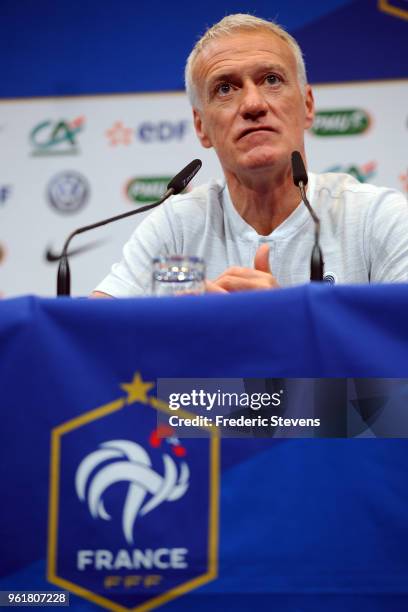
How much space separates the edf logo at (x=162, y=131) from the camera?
347 cm

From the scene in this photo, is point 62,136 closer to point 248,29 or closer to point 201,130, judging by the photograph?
point 201,130

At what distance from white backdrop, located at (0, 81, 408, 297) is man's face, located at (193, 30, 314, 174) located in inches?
44.8

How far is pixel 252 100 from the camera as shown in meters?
2.15

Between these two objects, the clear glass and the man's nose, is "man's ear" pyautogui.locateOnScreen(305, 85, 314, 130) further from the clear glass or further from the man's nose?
the clear glass

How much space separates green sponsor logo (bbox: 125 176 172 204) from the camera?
348cm

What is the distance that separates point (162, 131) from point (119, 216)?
6.39ft

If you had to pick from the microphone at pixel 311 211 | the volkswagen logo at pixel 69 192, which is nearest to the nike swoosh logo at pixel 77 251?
the volkswagen logo at pixel 69 192

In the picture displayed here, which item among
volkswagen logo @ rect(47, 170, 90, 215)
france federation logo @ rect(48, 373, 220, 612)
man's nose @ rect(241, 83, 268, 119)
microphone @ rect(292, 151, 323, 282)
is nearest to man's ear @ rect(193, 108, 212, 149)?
man's nose @ rect(241, 83, 268, 119)

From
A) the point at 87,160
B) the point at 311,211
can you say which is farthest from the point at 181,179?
the point at 87,160

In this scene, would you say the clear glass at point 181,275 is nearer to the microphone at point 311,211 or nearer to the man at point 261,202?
the microphone at point 311,211

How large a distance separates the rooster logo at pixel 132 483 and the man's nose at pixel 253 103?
129cm

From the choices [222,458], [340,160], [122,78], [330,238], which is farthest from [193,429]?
[122,78]

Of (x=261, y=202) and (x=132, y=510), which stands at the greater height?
(x=261, y=202)

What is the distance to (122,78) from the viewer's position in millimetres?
3557
